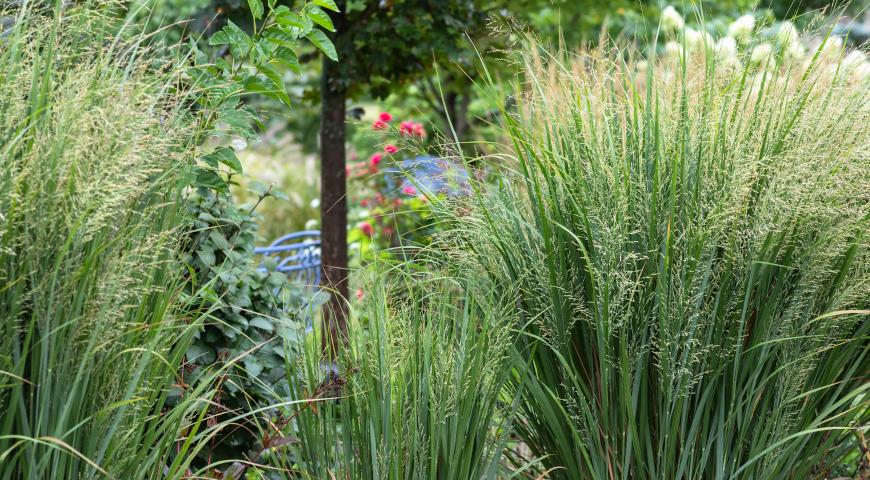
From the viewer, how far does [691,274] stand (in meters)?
2.01

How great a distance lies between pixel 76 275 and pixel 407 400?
0.74 m

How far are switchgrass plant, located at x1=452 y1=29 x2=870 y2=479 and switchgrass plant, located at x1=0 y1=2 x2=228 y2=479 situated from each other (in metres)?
0.85

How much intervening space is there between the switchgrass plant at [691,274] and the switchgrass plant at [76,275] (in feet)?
2.79

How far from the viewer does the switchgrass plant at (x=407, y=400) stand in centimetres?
189

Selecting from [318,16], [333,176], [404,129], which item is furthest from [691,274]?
[333,176]

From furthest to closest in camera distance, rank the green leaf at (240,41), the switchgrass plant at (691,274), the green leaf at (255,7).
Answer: the green leaf at (240,41)
the green leaf at (255,7)
the switchgrass plant at (691,274)

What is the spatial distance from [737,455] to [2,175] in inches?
66.0

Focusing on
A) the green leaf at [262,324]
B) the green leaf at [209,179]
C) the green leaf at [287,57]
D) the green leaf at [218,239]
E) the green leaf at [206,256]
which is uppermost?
the green leaf at [287,57]

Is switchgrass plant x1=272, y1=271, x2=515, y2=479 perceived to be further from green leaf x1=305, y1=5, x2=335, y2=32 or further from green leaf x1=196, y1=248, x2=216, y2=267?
green leaf x1=305, y1=5, x2=335, y2=32

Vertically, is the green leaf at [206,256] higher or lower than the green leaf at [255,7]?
lower

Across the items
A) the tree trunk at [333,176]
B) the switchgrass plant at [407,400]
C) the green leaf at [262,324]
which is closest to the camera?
the switchgrass plant at [407,400]

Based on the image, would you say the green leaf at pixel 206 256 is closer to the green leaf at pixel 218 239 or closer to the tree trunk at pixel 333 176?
the green leaf at pixel 218 239

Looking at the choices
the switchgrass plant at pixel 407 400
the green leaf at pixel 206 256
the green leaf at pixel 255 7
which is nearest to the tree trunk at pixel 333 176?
the green leaf at pixel 206 256

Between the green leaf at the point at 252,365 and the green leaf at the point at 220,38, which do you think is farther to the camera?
the green leaf at the point at 252,365
